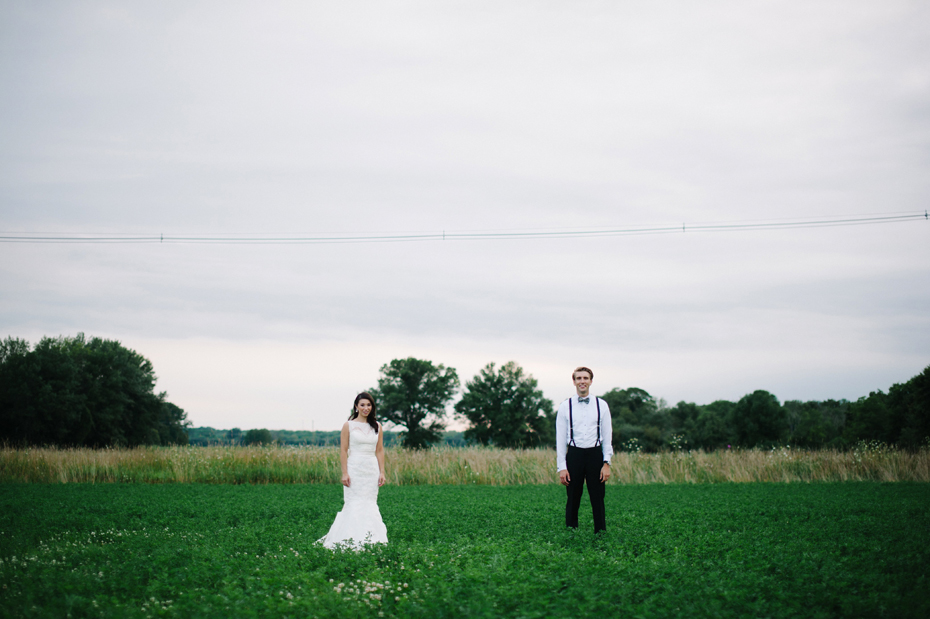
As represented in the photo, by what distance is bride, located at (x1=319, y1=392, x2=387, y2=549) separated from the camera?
791 centimetres

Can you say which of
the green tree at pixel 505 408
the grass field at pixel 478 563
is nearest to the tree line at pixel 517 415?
the green tree at pixel 505 408

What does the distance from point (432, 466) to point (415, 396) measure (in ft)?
142

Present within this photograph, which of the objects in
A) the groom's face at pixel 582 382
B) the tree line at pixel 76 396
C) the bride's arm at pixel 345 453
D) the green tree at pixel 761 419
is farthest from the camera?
the green tree at pixel 761 419

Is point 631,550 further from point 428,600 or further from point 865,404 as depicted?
point 865,404

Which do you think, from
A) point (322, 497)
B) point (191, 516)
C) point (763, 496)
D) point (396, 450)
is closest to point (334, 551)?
point (191, 516)

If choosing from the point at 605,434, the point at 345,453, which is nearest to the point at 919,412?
the point at 605,434

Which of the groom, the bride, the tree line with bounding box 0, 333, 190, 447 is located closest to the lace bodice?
the bride

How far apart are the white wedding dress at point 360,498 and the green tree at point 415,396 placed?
55.1 m

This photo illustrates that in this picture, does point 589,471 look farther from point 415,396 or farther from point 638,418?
point 638,418

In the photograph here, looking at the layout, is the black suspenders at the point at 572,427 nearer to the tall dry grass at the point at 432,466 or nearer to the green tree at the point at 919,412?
the tall dry grass at the point at 432,466

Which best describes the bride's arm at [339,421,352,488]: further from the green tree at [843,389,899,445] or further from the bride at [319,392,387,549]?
the green tree at [843,389,899,445]

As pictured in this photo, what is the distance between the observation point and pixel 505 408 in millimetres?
65312

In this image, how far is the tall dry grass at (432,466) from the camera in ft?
65.4

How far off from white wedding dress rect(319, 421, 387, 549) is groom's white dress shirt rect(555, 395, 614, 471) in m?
2.58
